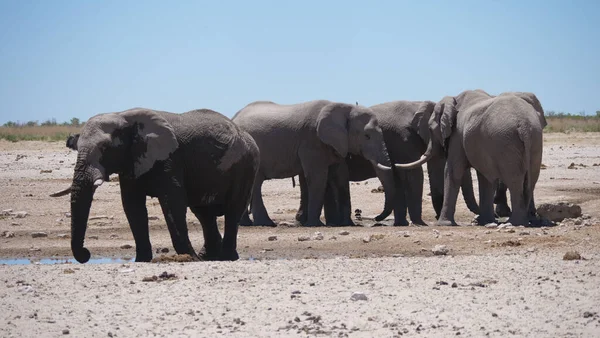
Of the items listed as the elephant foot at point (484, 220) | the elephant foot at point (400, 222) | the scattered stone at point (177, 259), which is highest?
the scattered stone at point (177, 259)

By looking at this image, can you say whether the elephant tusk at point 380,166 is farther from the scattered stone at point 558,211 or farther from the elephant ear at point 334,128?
the scattered stone at point 558,211

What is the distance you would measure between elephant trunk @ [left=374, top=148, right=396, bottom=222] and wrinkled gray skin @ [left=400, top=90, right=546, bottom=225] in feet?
1.87

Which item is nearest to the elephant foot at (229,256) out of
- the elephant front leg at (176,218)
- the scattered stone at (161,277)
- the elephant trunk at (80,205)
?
the elephant front leg at (176,218)

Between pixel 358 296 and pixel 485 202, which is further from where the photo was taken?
pixel 485 202

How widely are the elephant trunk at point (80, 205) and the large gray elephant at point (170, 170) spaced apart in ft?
0.04

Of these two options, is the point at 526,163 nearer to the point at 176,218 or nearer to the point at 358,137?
the point at 358,137

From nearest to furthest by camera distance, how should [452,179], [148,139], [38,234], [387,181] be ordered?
[148,139], [38,234], [452,179], [387,181]

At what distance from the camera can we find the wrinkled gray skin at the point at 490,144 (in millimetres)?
18141

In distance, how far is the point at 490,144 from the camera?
18.5 meters

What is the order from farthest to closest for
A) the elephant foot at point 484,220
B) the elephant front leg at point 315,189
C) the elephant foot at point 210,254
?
the elephant front leg at point 315,189 → the elephant foot at point 484,220 → the elephant foot at point 210,254

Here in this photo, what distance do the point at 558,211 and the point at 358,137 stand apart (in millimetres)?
4041

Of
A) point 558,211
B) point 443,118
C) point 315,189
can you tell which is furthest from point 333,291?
point 315,189

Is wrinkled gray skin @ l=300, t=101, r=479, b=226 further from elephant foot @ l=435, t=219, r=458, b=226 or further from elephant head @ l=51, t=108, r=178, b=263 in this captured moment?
elephant head @ l=51, t=108, r=178, b=263

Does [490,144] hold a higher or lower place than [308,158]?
higher
